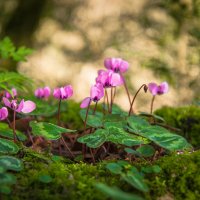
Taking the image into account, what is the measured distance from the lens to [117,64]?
2219 millimetres

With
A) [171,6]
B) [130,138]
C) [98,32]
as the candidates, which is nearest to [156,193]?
[130,138]

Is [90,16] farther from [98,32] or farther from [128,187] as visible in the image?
[128,187]

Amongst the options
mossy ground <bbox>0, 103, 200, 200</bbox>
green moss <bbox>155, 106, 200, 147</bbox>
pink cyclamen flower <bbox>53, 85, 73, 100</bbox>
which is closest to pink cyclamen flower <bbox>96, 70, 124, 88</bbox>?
pink cyclamen flower <bbox>53, 85, 73, 100</bbox>

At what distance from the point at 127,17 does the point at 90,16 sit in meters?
0.93

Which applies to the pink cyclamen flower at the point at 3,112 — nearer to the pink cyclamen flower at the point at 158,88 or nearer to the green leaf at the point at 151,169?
the green leaf at the point at 151,169

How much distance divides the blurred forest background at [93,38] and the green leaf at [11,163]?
5991mm

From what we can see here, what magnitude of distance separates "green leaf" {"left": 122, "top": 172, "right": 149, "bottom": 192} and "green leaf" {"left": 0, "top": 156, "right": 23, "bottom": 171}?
→ 41 centimetres

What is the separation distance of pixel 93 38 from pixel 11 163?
318 inches

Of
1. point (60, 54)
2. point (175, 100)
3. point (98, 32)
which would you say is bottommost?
point (175, 100)

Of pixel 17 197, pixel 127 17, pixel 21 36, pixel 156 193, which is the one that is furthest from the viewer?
pixel 127 17

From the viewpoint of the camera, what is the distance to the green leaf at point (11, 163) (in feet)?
4.76

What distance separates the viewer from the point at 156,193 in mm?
1504

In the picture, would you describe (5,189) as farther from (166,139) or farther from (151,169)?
(166,139)

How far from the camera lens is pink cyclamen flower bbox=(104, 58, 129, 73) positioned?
221 centimetres
